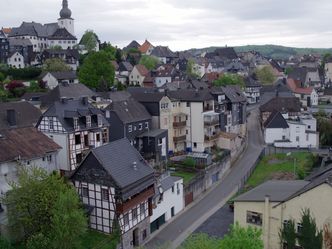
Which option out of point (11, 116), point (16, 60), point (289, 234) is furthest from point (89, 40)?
point (289, 234)

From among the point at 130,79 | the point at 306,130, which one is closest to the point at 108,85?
the point at 130,79

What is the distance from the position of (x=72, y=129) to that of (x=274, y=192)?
71.8 feet

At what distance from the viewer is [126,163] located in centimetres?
3772

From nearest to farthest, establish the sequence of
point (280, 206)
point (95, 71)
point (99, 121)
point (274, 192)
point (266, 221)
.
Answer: point (280, 206)
point (266, 221)
point (274, 192)
point (99, 121)
point (95, 71)

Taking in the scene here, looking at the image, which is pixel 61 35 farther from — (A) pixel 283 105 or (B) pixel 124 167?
(B) pixel 124 167

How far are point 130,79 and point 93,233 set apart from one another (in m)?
79.3

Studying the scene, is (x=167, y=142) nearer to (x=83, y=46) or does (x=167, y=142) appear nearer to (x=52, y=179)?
(x=52, y=179)

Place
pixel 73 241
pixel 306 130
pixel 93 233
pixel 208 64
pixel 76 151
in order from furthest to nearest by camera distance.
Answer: pixel 208 64 < pixel 306 130 < pixel 76 151 < pixel 93 233 < pixel 73 241

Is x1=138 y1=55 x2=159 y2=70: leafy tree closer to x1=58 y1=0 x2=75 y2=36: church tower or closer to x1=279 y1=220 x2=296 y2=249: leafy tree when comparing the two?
x1=58 y1=0 x2=75 y2=36: church tower

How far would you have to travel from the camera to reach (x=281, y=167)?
58656 millimetres

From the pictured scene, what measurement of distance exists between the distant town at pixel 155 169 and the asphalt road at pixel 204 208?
127 millimetres

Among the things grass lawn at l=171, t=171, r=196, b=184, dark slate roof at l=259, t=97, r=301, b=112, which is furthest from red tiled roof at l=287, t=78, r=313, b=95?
grass lawn at l=171, t=171, r=196, b=184

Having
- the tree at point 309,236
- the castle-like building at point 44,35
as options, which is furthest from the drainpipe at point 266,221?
the castle-like building at point 44,35

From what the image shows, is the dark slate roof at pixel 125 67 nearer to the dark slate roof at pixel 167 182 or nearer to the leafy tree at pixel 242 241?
the dark slate roof at pixel 167 182
